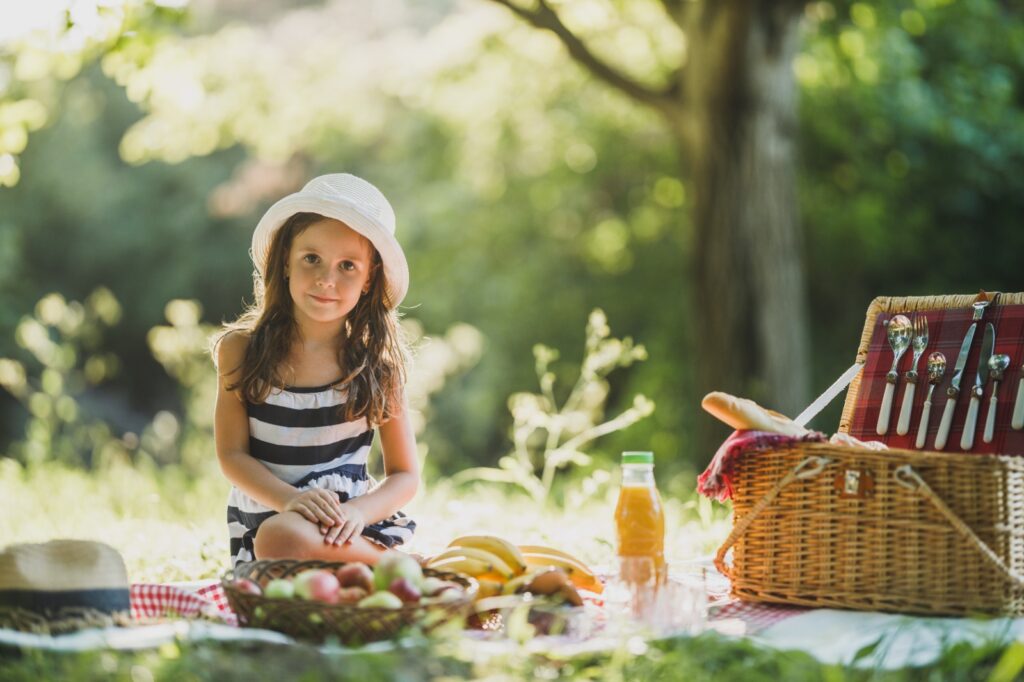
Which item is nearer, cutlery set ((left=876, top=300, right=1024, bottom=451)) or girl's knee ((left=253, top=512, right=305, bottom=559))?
girl's knee ((left=253, top=512, right=305, bottom=559))

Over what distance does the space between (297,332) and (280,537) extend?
684 millimetres

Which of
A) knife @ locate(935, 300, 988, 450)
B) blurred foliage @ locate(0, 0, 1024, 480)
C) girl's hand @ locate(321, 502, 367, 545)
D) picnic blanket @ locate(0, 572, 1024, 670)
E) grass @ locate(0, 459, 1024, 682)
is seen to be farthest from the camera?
blurred foliage @ locate(0, 0, 1024, 480)

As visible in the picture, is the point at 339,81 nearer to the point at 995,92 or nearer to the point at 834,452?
the point at 995,92

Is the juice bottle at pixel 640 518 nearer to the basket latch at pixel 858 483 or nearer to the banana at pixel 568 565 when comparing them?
the banana at pixel 568 565

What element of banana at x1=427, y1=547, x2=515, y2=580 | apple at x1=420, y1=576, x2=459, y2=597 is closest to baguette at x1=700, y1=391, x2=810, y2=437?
banana at x1=427, y1=547, x2=515, y2=580

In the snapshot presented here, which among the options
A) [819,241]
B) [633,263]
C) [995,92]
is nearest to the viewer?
[995,92]

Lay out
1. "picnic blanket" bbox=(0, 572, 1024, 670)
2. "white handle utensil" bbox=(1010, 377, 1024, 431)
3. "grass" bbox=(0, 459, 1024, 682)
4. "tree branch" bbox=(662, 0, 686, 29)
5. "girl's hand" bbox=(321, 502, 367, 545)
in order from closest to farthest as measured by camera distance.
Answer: "grass" bbox=(0, 459, 1024, 682)
"picnic blanket" bbox=(0, 572, 1024, 670)
"girl's hand" bbox=(321, 502, 367, 545)
"white handle utensil" bbox=(1010, 377, 1024, 431)
"tree branch" bbox=(662, 0, 686, 29)

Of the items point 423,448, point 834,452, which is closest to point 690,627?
point 834,452

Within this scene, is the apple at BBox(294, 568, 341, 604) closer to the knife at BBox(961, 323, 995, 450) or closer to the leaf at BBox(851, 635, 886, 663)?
the leaf at BBox(851, 635, 886, 663)

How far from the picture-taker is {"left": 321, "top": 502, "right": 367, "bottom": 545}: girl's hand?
2859 mm

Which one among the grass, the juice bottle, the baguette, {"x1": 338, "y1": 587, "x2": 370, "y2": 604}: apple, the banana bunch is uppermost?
the baguette

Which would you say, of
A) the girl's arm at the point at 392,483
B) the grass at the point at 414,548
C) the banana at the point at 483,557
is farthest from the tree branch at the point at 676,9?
the banana at the point at 483,557

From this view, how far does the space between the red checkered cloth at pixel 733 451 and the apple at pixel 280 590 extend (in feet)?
3.59

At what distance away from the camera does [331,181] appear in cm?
323
